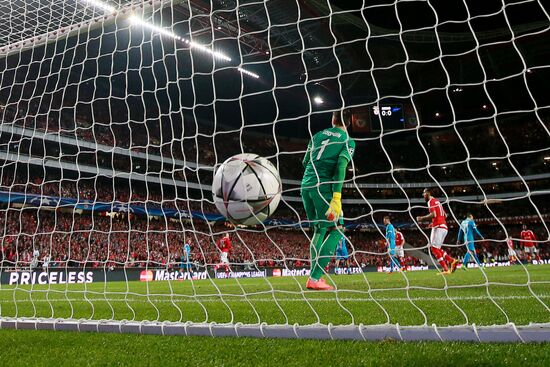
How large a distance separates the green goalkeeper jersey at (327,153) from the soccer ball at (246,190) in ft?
1.34

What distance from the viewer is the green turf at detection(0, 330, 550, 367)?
1.79 m

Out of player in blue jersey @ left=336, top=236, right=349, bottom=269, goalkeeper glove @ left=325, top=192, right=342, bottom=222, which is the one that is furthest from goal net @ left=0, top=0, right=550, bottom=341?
goalkeeper glove @ left=325, top=192, right=342, bottom=222

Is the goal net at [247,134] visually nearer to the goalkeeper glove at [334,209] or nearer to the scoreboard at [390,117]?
the scoreboard at [390,117]

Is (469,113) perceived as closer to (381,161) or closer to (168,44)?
(381,161)

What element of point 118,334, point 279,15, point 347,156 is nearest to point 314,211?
point 347,156

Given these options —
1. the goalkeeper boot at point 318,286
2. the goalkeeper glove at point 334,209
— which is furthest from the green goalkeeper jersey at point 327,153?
the goalkeeper boot at point 318,286

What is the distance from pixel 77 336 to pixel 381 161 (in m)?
29.9

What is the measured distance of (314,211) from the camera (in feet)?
15.0

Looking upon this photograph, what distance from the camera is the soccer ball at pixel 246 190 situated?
3.93 metres

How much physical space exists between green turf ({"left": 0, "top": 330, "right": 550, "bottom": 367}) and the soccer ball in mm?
1496

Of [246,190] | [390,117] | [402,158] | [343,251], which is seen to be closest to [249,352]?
[246,190]

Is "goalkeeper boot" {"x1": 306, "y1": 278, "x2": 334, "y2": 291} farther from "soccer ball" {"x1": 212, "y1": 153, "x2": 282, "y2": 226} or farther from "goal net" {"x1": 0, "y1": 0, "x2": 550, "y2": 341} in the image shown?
"soccer ball" {"x1": 212, "y1": 153, "x2": 282, "y2": 226}

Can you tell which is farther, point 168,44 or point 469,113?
point 469,113

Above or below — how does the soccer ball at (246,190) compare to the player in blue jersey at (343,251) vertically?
above
